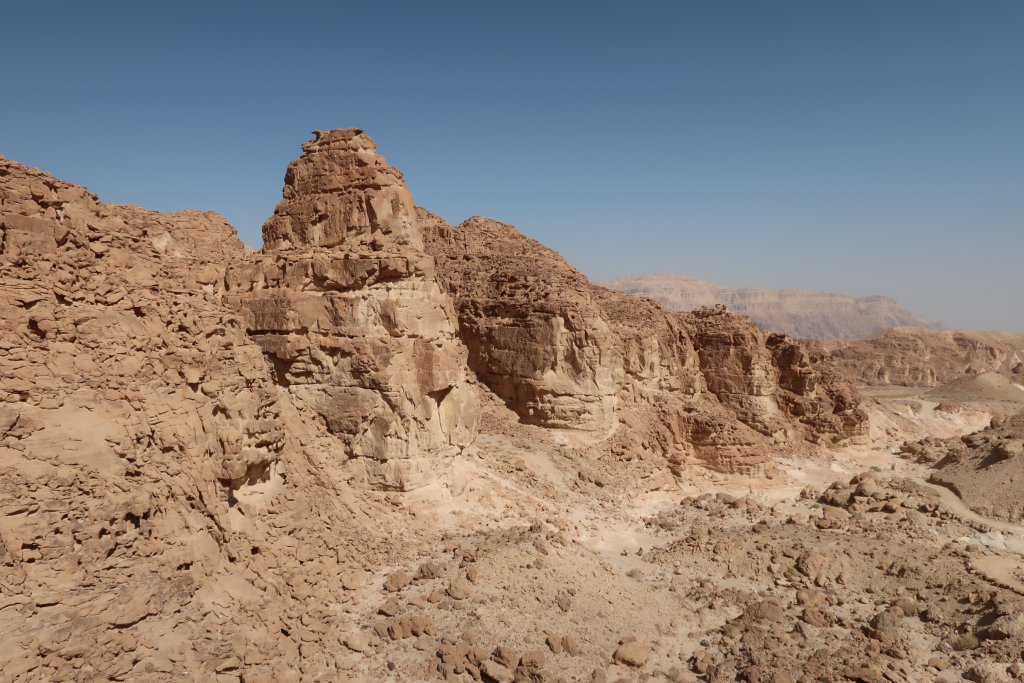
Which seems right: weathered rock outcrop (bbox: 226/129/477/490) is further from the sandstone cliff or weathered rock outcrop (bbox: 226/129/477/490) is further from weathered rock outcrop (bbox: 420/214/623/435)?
weathered rock outcrop (bbox: 420/214/623/435)

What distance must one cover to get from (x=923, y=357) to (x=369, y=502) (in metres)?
74.1

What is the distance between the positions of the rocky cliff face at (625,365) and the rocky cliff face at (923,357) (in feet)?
123

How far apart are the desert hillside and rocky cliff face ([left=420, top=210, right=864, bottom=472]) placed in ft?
0.69

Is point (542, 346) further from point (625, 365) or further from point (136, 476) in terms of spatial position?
point (136, 476)

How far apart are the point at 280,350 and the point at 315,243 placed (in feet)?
12.3

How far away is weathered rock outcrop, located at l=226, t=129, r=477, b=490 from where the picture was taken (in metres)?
14.7

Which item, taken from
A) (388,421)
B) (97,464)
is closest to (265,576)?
(97,464)

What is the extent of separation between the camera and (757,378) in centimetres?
2991

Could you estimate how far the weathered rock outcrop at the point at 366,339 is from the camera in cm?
1470

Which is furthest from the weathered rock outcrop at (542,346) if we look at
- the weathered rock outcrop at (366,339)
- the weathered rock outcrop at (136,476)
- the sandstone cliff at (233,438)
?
the weathered rock outcrop at (136,476)

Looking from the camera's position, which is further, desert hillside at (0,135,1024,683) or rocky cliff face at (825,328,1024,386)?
rocky cliff face at (825,328,1024,386)

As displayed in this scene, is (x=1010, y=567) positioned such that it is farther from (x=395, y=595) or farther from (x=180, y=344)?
(x=180, y=344)

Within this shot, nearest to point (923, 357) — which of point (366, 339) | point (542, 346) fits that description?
point (542, 346)

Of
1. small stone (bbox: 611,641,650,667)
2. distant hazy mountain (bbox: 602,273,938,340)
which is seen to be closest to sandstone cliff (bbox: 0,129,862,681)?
small stone (bbox: 611,641,650,667)
